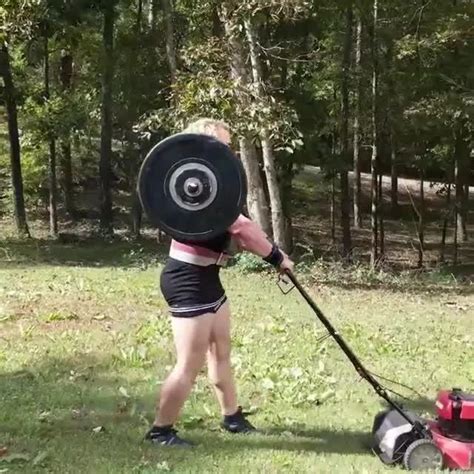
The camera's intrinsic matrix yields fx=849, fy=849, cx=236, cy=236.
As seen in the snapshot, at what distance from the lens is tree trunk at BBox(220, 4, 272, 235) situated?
46.5ft

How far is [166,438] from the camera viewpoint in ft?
16.5

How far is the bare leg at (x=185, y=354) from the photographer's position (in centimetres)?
482

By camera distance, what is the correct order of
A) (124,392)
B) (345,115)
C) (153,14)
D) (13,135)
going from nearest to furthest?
(124,392) < (345,115) < (13,135) < (153,14)

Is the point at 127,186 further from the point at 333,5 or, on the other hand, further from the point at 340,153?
the point at 333,5

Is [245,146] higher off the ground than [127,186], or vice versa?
[245,146]

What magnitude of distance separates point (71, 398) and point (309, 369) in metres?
2.13

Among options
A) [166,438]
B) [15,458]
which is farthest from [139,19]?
[15,458]

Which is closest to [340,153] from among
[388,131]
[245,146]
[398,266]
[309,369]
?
[388,131]

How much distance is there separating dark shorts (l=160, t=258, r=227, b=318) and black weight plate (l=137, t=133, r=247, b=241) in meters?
0.20

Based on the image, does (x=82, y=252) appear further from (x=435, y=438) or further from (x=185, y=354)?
(x=435, y=438)

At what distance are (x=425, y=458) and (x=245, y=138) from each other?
31.9 ft

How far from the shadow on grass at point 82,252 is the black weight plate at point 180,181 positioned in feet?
37.7

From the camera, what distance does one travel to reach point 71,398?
20.2ft

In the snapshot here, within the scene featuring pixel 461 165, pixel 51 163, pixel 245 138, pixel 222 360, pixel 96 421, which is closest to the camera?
pixel 222 360
